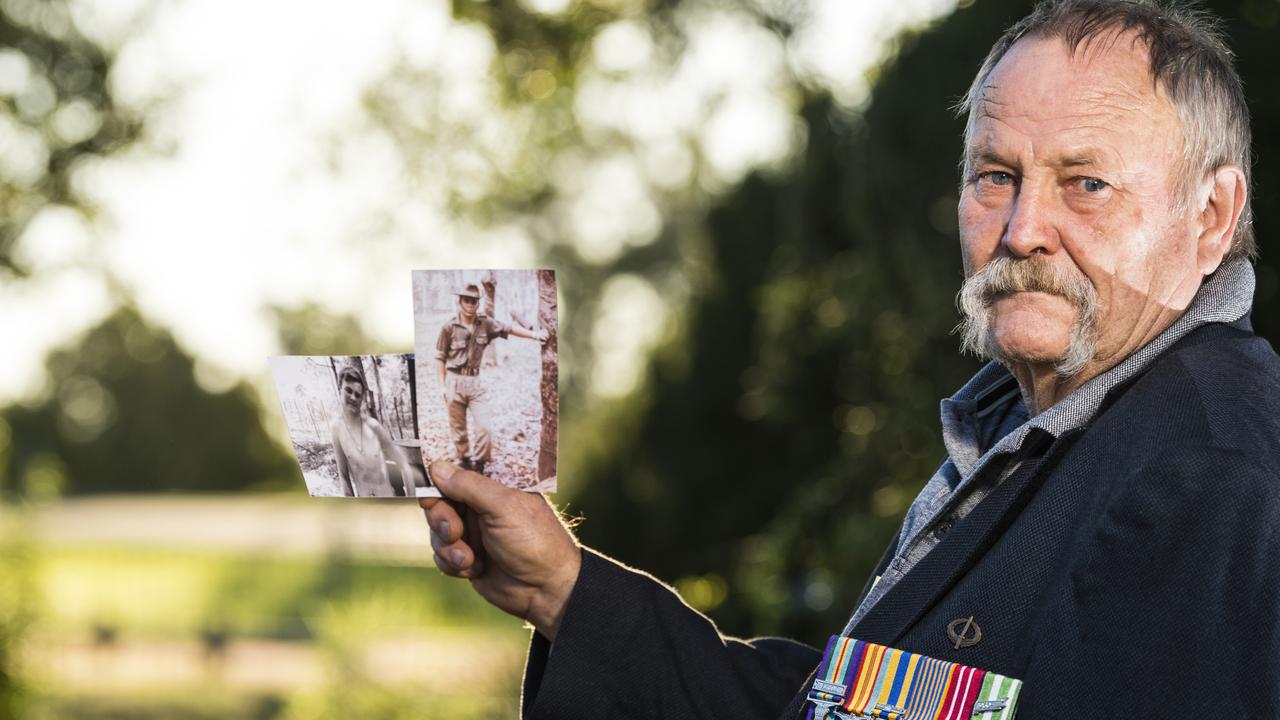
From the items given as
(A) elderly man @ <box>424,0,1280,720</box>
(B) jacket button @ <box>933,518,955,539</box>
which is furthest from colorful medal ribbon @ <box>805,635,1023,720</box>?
(B) jacket button @ <box>933,518,955,539</box>

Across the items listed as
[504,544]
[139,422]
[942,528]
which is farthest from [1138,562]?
[139,422]

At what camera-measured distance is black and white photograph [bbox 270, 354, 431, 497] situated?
7.28 ft

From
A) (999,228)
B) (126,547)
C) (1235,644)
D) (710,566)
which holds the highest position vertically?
(999,228)

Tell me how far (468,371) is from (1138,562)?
0.99 metres

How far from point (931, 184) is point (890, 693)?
165 inches

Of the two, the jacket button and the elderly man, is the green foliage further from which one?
the jacket button

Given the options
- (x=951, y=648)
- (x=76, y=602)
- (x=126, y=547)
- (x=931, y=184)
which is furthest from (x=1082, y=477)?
(x=126, y=547)

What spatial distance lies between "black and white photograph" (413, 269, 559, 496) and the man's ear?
921 millimetres

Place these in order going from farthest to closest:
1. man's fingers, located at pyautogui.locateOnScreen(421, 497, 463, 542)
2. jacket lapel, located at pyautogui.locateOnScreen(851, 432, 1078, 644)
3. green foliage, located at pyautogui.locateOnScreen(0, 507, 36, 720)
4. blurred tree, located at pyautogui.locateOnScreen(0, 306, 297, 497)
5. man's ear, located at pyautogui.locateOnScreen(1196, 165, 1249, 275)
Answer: blurred tree, located at pyautogui.locateOnScreen(0, 306, 297, 497), green foliage, located at pyautogui.locateOnScreen(0, 507, 36, 720), man's fingers, located at pyautogui.locateOnScreen(421, 497, 463, 542), man's ear, located at pyautogui.locateOnScreen(1196, 165, 1249, 275), jacket lapel, located at pyautogui.locateOnScreen(851, 432, 1078, 644)

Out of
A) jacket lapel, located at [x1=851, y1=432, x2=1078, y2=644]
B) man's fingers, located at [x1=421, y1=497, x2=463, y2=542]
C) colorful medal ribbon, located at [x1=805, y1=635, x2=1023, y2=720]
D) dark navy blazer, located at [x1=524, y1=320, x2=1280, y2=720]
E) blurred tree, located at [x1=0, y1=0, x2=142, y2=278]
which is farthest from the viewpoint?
blurred tree, located at [x1=0, y1=0, x2=142, y2=278]

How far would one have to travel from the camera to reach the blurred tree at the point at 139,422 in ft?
134

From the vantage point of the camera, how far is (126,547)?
24422 millimetres

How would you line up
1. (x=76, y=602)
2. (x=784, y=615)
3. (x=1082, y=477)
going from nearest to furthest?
(x=1082, y=477), (x=784, y=615), (x=76, y=602)

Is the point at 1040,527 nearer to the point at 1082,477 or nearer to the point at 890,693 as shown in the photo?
the point at 1082,477
